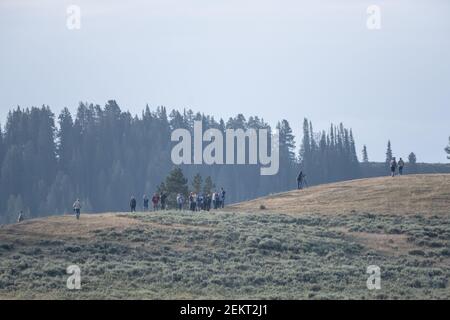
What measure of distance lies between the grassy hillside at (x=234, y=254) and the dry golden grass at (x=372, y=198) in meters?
0.34

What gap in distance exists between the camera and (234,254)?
5125 cm

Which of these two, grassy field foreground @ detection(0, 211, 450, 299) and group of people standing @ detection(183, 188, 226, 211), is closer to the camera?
grassy field foreground @ detection(0, 211, 450, 299)

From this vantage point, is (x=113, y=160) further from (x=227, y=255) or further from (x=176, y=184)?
(x=227, y=255)

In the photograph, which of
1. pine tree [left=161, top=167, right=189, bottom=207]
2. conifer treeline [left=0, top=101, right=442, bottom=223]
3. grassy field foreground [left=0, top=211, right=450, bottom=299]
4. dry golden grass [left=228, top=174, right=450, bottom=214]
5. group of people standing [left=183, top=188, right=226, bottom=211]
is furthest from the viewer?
conifer treeline [left=0, top=101, right=442, bottom=223]

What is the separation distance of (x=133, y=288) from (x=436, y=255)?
54.6ft

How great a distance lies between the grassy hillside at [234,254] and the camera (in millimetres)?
44531

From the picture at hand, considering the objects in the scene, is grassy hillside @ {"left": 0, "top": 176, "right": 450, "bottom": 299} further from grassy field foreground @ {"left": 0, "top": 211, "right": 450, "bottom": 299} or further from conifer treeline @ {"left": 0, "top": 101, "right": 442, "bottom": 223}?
conifer treeline @ {"left": 0, "top": 101, "right": 442, "bottom": 223}

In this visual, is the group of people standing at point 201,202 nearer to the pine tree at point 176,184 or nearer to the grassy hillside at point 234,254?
the grassy hillside at point 234,254

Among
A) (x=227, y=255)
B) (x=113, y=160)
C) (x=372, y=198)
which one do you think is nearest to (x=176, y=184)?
(x=372, y=198)

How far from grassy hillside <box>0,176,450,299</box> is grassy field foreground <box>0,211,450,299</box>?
5 cm

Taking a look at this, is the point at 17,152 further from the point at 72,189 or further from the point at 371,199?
the point at 371,199

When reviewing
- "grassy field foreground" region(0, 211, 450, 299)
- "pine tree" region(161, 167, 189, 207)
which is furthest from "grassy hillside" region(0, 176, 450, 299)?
"pine tree" region(161, 167, 189, 207)

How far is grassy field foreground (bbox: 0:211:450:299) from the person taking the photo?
44469mm
